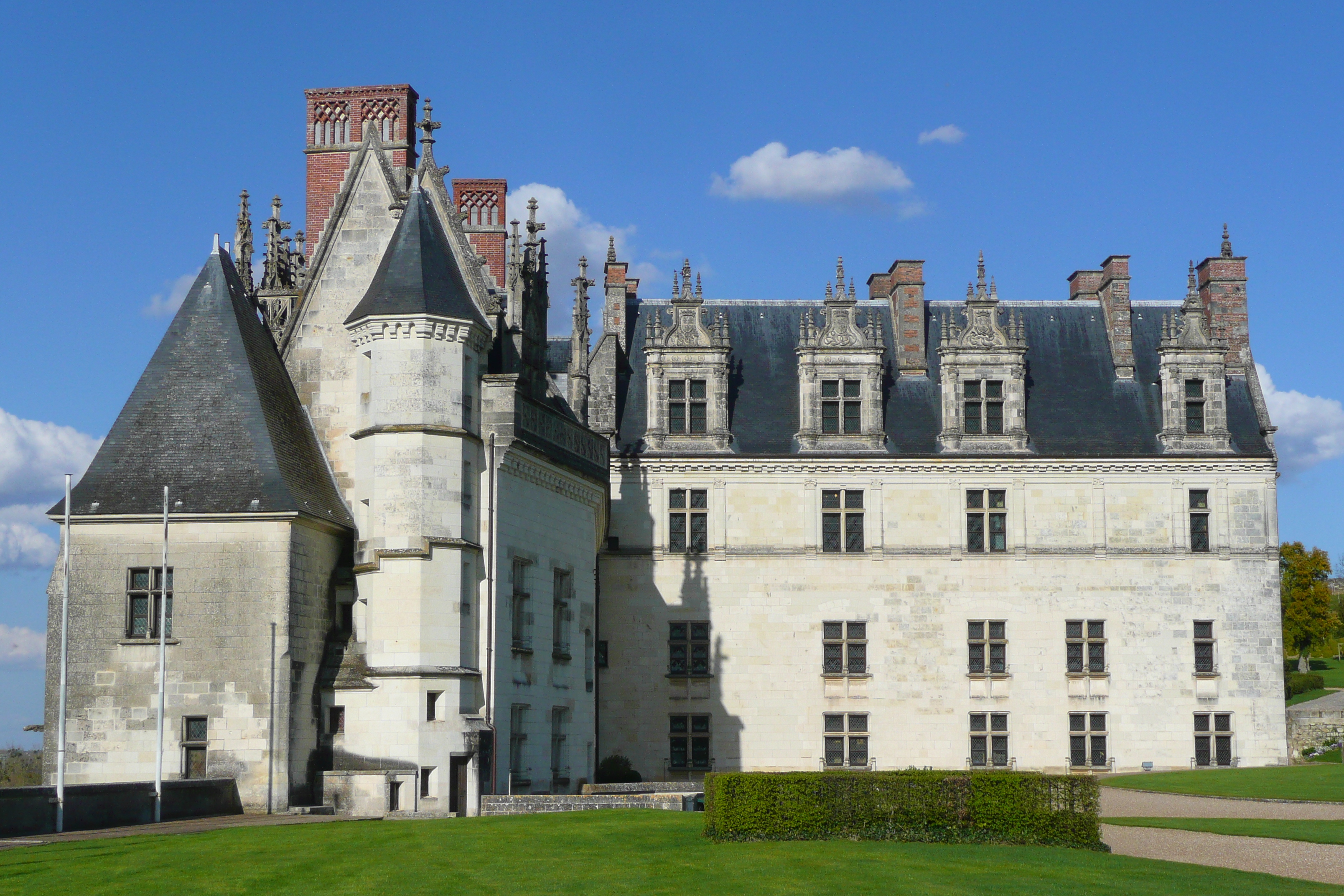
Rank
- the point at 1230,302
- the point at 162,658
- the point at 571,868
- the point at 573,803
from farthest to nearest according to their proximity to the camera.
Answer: the point at 1230,302 < the point at 573,803 < the point at 162,658 < the point at 571,868

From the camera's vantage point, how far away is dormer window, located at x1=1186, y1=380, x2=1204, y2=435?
123 ft

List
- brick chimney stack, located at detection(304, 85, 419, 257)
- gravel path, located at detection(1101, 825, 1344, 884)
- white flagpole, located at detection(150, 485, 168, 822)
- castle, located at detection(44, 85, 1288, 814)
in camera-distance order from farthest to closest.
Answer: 1. brick chimney stack, located at detection(304, 85, 419, 257)
2. castle, located at detection(44, 85, 1288, 814)
3. white flagpole, located at detection(150, 485, 168, 822)
4. gravel path, located at detection(1101, 825, 1344, 884)

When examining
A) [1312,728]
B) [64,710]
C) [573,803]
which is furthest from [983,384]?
[64,710]

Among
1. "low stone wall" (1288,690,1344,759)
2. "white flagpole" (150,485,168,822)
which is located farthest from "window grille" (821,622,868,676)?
"white flagpole" (150,485,168,822)

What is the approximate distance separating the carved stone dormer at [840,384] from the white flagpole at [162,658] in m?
17.6

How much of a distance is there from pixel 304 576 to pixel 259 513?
126 centimetres

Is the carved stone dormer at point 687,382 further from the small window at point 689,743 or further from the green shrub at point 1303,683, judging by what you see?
the green shrub at point 1303,683

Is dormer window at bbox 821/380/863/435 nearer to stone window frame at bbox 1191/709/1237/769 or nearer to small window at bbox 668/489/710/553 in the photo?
small window at bbox 668/489/710/553

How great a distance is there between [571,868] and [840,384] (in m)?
23.5

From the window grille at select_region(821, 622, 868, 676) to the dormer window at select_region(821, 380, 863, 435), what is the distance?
→ 469cm

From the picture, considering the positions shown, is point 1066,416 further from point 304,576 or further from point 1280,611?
point 304,576

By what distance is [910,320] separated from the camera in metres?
39.1

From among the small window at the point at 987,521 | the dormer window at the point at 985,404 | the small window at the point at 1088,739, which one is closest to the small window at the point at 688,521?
the small window at the point at 987,521

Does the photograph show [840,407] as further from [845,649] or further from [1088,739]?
[1088,739]
